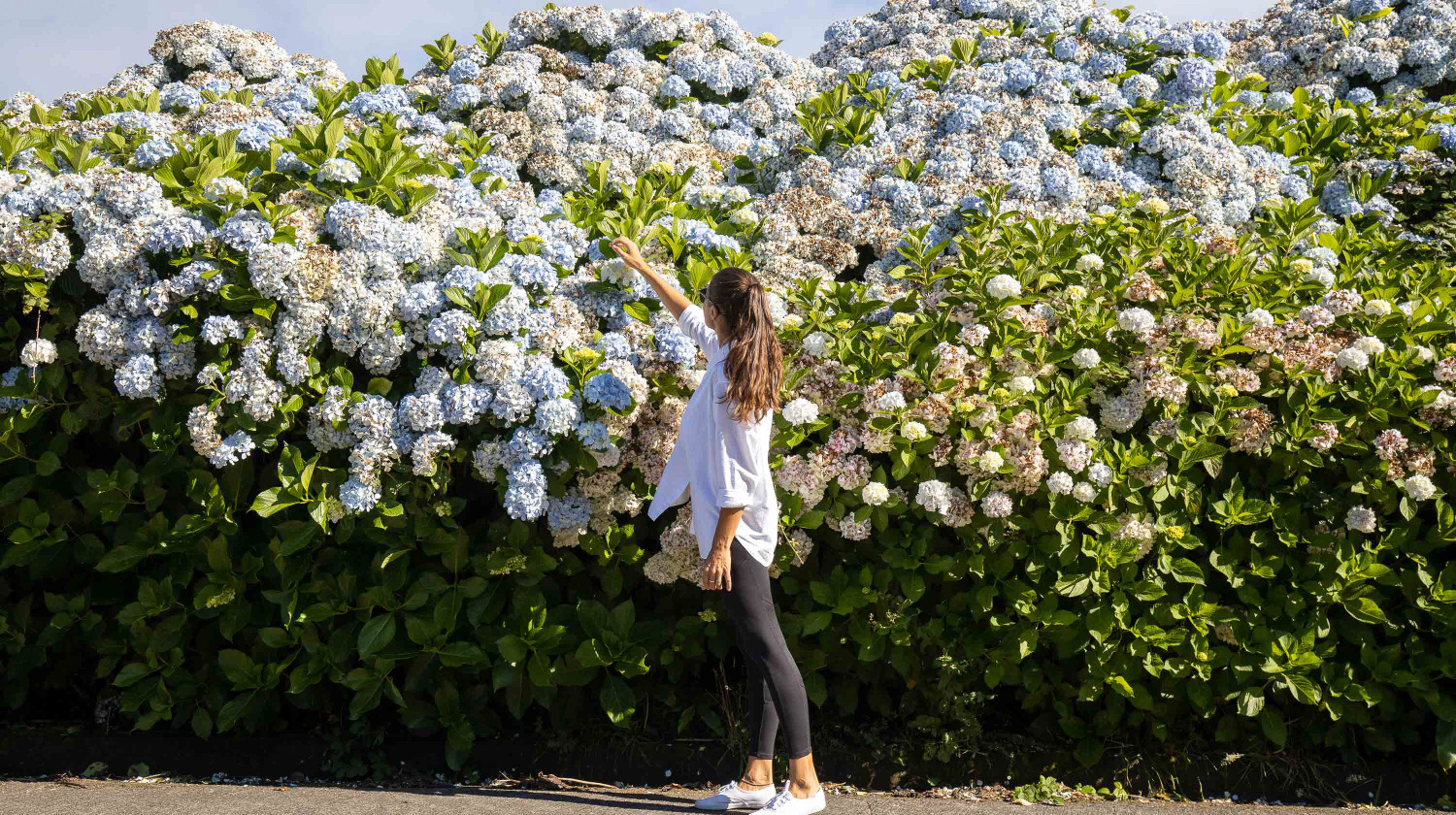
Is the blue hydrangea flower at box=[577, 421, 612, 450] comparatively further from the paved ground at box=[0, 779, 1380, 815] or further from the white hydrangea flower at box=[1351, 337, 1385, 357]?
the white hydrangea flower at box=[1351, 337, 1385, 357]

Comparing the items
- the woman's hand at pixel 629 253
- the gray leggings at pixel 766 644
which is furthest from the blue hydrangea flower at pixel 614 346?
the gray leggings at pixel 766 644

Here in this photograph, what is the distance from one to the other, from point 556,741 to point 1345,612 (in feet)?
8.91

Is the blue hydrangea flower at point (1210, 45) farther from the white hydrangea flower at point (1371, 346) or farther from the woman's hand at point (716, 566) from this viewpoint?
the woman's hand at point (716, 566)

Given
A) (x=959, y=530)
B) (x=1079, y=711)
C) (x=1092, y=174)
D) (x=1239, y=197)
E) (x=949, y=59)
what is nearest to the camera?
(x=959, y=530)

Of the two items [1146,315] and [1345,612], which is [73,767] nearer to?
[1146,315]

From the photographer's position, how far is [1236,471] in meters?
3.62

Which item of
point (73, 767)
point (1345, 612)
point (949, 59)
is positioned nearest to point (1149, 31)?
point (949, 59)

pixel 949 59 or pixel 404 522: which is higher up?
pixel 949 59

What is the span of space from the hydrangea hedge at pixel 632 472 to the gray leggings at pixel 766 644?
0.35 metres

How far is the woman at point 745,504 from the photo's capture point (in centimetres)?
303

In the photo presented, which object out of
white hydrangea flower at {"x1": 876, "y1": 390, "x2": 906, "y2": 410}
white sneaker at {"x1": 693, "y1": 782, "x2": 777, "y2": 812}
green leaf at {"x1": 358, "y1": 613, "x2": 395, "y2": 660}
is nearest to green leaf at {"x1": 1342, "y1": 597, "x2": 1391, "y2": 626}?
white hydrangea flower at {"x1": 876, "y1": 390, "x2": 906, "y2": 410}

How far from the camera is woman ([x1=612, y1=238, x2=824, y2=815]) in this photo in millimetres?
3027

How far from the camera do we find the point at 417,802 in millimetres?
3443

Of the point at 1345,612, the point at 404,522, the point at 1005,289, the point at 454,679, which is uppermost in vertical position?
the point at 1005,289
